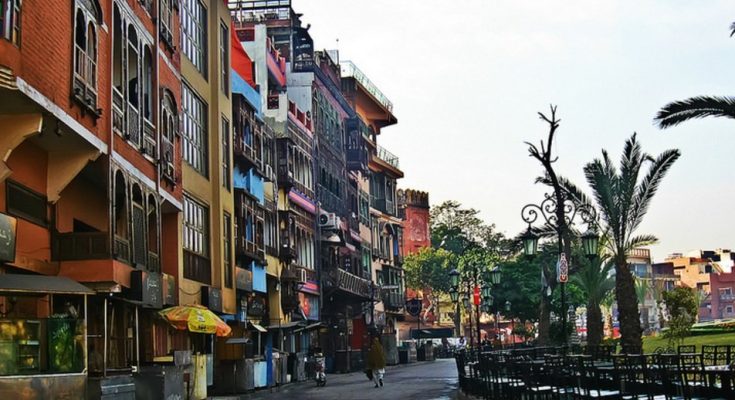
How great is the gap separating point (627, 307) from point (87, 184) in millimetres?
15945

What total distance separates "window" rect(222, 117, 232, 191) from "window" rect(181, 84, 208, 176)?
1922 millimetres

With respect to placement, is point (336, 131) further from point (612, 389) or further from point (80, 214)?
point (612, 389)

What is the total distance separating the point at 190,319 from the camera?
1089 inches

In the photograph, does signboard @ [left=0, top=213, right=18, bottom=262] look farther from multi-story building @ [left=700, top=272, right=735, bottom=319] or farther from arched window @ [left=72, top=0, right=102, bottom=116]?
multi-story building @ [left=700, top=272, right=735, bottom=319]

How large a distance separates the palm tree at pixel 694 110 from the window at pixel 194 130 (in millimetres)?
14686

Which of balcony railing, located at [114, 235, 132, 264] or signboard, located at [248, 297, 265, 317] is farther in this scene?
signboard, located at [248, 297, 265, 317]

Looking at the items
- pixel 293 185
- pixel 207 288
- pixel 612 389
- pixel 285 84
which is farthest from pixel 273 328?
pixel 612 389

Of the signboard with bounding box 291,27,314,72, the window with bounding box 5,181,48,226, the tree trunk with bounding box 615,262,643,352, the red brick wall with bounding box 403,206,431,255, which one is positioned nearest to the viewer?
the window with bounding box 5,181,48,226

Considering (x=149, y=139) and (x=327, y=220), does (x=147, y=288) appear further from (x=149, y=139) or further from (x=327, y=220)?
(x=327, y=220)

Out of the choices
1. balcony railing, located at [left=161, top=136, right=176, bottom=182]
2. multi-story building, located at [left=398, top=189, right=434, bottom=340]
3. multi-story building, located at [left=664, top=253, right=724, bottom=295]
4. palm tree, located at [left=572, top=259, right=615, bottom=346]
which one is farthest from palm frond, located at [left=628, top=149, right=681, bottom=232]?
multi-story building, located at [left=664, top=253, right=724, bottom=295]

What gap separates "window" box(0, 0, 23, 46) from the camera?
17.2m

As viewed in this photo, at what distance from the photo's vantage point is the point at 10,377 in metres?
15.0

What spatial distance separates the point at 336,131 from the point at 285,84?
9068 mm

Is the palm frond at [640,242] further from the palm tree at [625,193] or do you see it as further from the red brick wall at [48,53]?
the red brick wall at [48,53]
